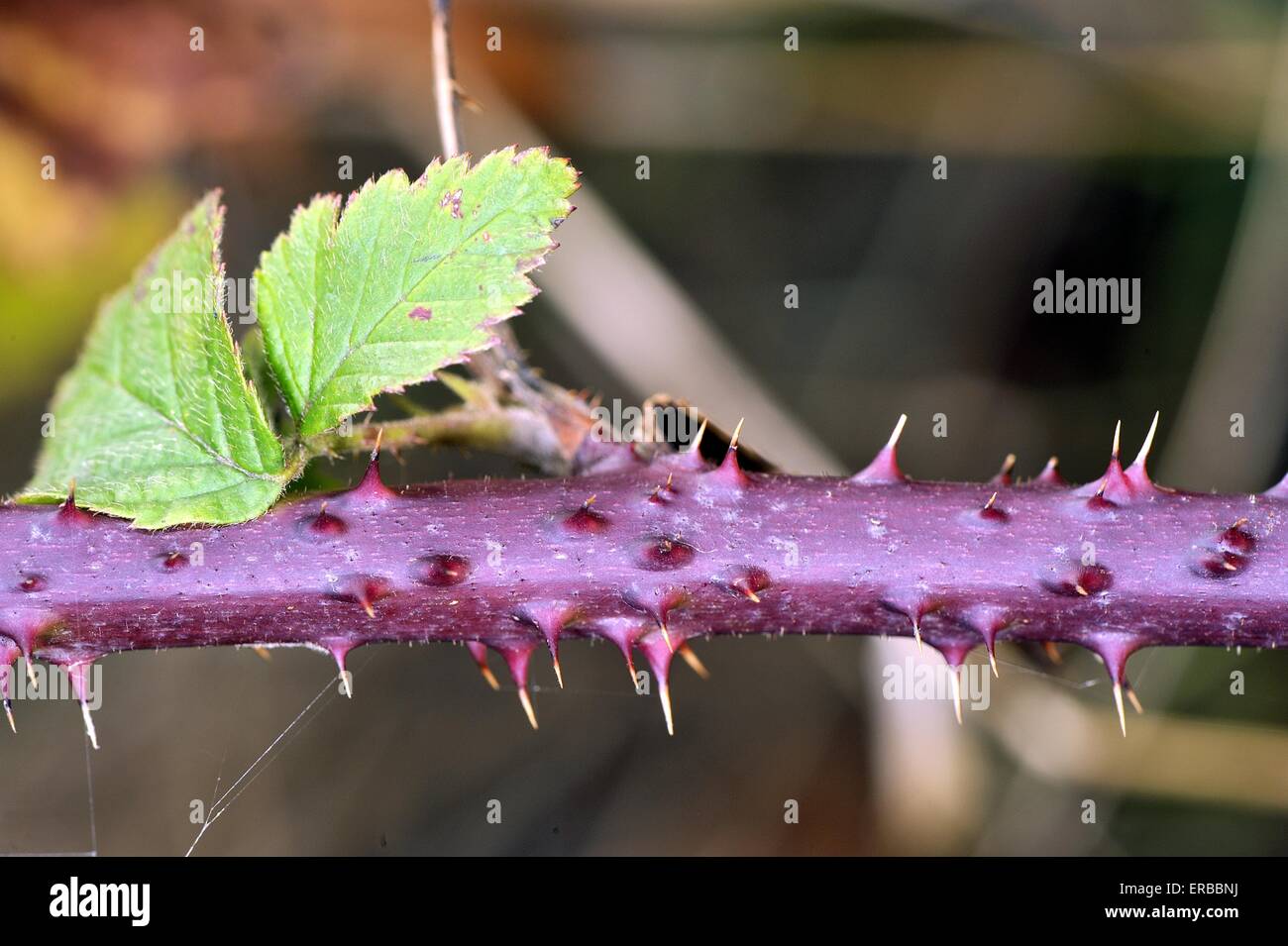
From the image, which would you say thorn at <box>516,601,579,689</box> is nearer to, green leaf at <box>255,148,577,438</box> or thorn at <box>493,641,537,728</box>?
thorn at <box>493,641,537,728</box>

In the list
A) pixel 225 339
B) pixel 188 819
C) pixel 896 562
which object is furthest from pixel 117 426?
pixel 188 819

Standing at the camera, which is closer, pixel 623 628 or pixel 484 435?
pixel 623 628

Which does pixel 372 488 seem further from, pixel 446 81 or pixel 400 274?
pixel 446 81

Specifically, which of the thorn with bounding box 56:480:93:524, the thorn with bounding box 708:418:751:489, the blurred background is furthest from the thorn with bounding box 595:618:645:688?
the blurred background

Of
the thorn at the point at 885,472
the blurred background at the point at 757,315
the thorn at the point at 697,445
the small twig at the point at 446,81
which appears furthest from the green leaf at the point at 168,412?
the blurred background at the point at 757,315

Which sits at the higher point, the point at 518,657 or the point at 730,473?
the point at 730,473

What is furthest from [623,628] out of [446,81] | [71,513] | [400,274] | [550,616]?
[446,81]
